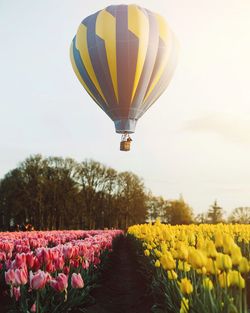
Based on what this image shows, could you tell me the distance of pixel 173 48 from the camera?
955 inches

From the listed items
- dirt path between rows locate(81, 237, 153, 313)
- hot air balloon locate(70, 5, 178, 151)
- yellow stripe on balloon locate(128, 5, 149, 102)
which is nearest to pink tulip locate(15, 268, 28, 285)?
dirt path between rows locate(81, 237, 153, 313)

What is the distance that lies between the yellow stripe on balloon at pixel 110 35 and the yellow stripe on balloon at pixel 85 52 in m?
0.82

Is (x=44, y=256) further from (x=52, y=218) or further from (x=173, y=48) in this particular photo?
(x=52, y=218)

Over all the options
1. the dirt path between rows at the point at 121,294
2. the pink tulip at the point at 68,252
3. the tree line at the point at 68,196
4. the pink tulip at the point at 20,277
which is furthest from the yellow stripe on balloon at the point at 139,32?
the tree line at the point at 68,196

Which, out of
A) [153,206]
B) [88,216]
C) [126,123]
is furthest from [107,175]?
[126,123]

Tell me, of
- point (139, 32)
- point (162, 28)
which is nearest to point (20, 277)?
point (139, 32)

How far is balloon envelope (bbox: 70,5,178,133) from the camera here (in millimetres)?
22312

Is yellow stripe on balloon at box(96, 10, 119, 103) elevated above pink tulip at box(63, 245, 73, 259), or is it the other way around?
yellow stripe on balloon at box(96, 10, 119, 103)

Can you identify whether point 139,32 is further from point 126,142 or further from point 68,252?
point 68,252

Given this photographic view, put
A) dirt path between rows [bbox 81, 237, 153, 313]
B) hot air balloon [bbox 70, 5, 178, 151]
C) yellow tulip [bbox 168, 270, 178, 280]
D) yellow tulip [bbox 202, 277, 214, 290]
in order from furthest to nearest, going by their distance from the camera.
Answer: hot air balloon [bbox 70, 5, 178, 151] → dirt path between rows [bbox 81, 237, 153, 313] → yellow tulip [bbox 168, 270, 178, 280] → yellow tulip [bbox 202, 277, 214, 290]

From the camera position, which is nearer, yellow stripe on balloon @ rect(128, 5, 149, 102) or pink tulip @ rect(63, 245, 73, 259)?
pink tulip @ rect(63, 245, 73, 259)

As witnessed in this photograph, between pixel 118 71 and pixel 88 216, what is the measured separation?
4627 cm

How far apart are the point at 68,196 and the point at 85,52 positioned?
1674 inches

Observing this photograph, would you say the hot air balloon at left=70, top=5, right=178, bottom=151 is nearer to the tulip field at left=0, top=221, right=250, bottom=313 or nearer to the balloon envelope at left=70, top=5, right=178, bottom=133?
the balloon envelope at left=70, top=5, right=178, bottom=133
